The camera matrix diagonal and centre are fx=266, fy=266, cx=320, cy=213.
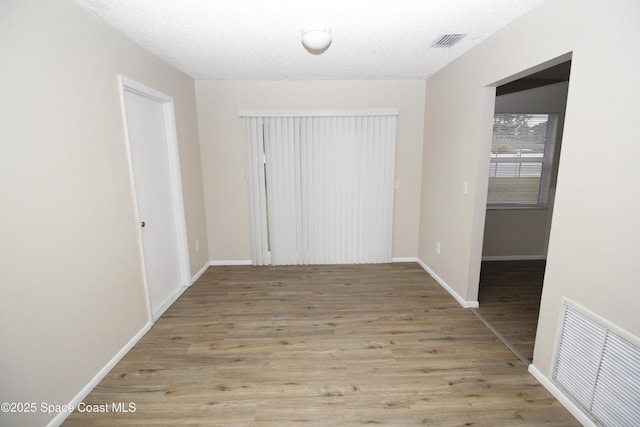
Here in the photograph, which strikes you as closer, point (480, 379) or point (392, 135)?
point (480, 379)

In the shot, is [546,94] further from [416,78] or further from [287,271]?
[287,271]

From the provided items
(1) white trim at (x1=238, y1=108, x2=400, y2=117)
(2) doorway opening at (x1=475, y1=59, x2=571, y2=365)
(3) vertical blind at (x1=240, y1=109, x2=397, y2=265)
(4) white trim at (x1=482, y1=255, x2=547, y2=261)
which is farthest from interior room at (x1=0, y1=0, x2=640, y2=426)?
(4) white trim at (x1=482, y1=255, x2=547, y2=261)

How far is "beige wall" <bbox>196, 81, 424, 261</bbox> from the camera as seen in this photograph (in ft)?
11.4

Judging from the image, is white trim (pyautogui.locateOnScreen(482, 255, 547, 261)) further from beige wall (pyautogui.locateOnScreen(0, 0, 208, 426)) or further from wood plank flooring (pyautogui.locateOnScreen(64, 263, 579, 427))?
beige wall (pyautogui.locateOnScreen(0, 0, 208, 426))

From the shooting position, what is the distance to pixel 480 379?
1.80 metres

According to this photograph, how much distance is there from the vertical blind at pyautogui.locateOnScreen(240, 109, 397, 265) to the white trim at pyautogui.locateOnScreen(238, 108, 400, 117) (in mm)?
12

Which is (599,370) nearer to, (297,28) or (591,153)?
(591,153)

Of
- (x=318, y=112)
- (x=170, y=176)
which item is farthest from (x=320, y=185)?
(x=170, y=176)

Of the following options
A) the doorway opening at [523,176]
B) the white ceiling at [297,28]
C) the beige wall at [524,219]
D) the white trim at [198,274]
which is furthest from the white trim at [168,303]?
the beige wall at [524,219]

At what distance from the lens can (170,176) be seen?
295 cm

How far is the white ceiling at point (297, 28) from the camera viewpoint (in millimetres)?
1777

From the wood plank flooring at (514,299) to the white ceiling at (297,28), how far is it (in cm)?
248

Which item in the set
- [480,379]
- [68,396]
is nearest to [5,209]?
[68,396]

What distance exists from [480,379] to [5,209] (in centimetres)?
288
